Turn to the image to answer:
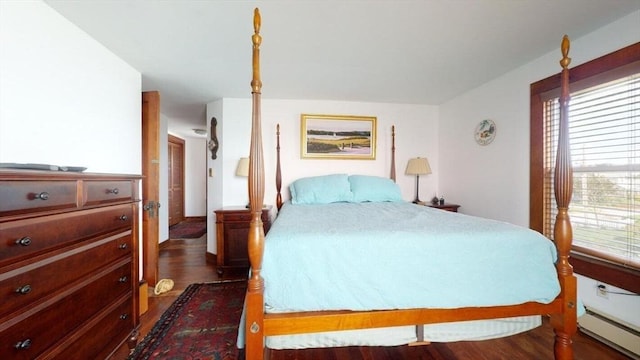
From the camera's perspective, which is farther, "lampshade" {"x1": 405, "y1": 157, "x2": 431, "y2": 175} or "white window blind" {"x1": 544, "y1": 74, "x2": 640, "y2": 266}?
"lampshade" {"x1": 405, "y1": 157, "x2": 431, "y2": 175}

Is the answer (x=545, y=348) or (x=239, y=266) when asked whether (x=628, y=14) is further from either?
(x=239, y=266)

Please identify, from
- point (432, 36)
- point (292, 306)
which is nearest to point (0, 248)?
point (292, 306)

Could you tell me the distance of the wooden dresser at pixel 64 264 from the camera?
75cm

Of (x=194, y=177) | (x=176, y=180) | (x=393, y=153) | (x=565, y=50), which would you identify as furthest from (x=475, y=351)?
(x=194, y=177)

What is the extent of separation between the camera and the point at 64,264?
92cm

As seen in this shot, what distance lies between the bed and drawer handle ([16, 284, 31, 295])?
2.42 ft

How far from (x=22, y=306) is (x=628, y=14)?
3.46 meters

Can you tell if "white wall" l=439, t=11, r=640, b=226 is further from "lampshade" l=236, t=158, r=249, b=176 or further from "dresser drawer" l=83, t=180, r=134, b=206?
"dresser drawer" l=83, t=180, r=134, b=206

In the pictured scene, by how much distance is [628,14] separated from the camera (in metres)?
1.47

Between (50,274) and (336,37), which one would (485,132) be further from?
(50,274)

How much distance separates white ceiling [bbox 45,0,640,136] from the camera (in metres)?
1.40

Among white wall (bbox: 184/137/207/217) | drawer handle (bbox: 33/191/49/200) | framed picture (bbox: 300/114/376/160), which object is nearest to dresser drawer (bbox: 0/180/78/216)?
drawer handle (bbox: 33/191/49/200)

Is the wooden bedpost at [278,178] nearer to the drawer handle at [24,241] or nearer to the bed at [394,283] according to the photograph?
the bed at [394,283]

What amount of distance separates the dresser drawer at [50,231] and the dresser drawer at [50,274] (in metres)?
0.05
